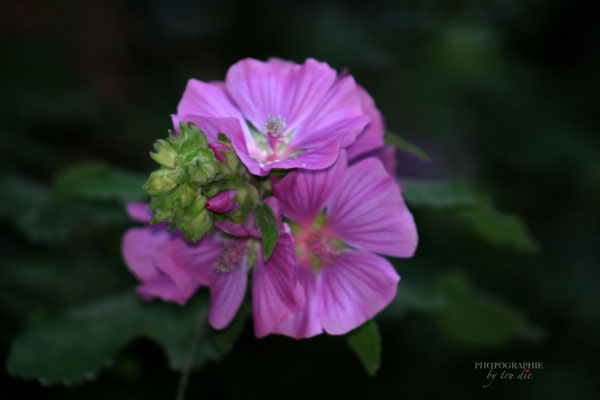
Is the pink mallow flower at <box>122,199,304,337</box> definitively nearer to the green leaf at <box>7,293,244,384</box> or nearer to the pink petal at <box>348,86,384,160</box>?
the green leaf at <box>7,293,244,384</box>

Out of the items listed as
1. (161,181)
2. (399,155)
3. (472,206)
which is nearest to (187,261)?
(161,181)

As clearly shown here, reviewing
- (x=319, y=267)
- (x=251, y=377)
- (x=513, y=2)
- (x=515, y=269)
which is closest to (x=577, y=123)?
(x=513, y=2)

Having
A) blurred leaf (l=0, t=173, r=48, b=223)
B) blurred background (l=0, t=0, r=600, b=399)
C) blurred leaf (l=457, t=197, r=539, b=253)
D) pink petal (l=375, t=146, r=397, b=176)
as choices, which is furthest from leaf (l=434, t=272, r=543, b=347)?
blurred leaf (l=0, t=173, r=48, b=223)

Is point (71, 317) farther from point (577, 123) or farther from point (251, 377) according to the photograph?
point (577, 123)

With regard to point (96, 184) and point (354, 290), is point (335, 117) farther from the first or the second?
point (96, 184)

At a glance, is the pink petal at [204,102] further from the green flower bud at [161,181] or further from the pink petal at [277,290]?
the pink petal at [277,290]

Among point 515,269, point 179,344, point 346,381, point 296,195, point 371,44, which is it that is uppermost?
point 371,44
